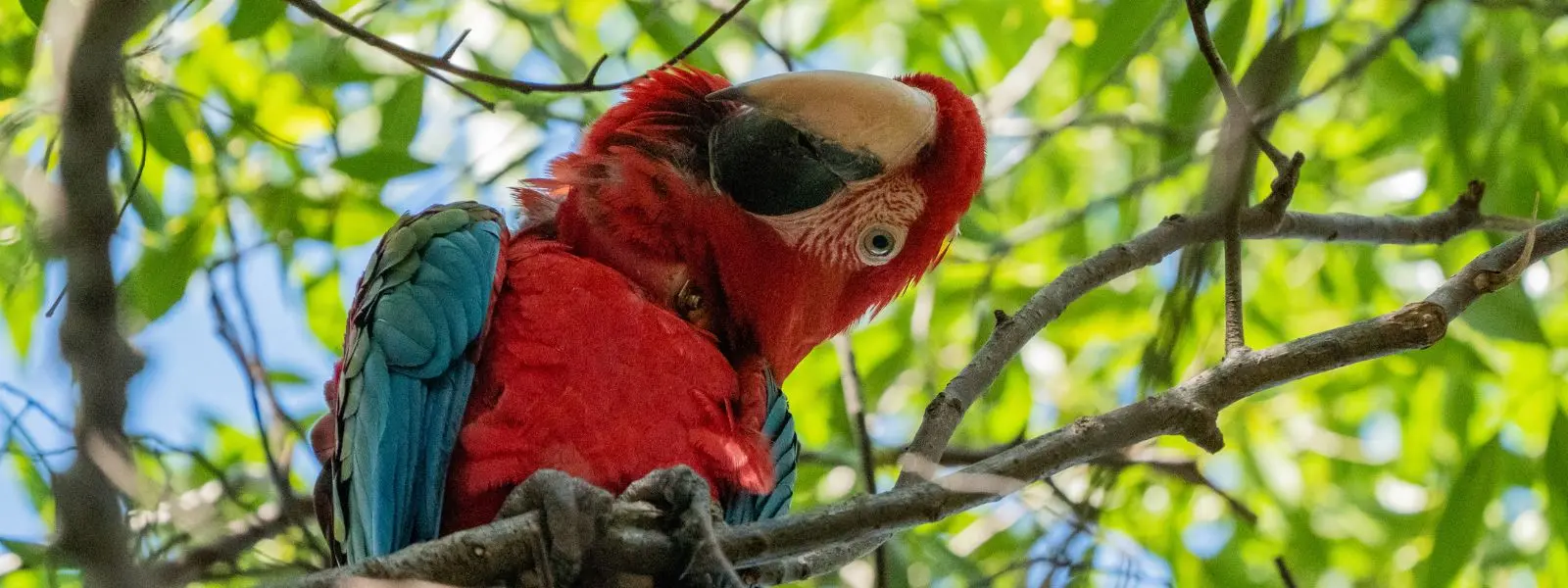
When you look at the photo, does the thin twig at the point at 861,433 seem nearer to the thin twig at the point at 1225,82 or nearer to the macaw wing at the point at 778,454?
the macaw wing at the point at 778,454

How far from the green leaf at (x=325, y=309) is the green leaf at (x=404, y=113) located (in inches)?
34.3

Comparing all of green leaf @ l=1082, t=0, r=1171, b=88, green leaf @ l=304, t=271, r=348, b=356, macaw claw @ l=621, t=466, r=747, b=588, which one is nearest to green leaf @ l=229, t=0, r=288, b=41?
macaw claw @ l=621, t=466, r=747, b=588

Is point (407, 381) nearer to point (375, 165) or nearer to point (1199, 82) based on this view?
point (375, 165)

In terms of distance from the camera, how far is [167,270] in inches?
123

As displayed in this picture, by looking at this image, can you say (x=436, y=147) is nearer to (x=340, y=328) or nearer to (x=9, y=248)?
(x=340, y=328)

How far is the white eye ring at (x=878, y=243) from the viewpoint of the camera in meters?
2.67

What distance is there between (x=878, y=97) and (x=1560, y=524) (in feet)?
5.80

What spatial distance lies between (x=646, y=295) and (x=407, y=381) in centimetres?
47

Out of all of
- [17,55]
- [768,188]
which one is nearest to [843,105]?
[768,188]

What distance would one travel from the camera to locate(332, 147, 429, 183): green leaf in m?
3.12

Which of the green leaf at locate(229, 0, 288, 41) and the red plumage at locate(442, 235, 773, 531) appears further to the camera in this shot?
the green leaf at locate(229, 0, 288, 41)

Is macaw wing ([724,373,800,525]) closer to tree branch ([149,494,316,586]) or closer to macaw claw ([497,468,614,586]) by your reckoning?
macaw claw ([497,468,614,586])

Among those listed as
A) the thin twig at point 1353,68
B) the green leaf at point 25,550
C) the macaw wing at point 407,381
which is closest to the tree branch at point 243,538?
the green leaf at point 25,550

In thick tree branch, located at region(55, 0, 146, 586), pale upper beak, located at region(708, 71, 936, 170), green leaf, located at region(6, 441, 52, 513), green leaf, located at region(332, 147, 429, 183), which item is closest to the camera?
thick tree branch, located at region(55, 0, 146, 586)
